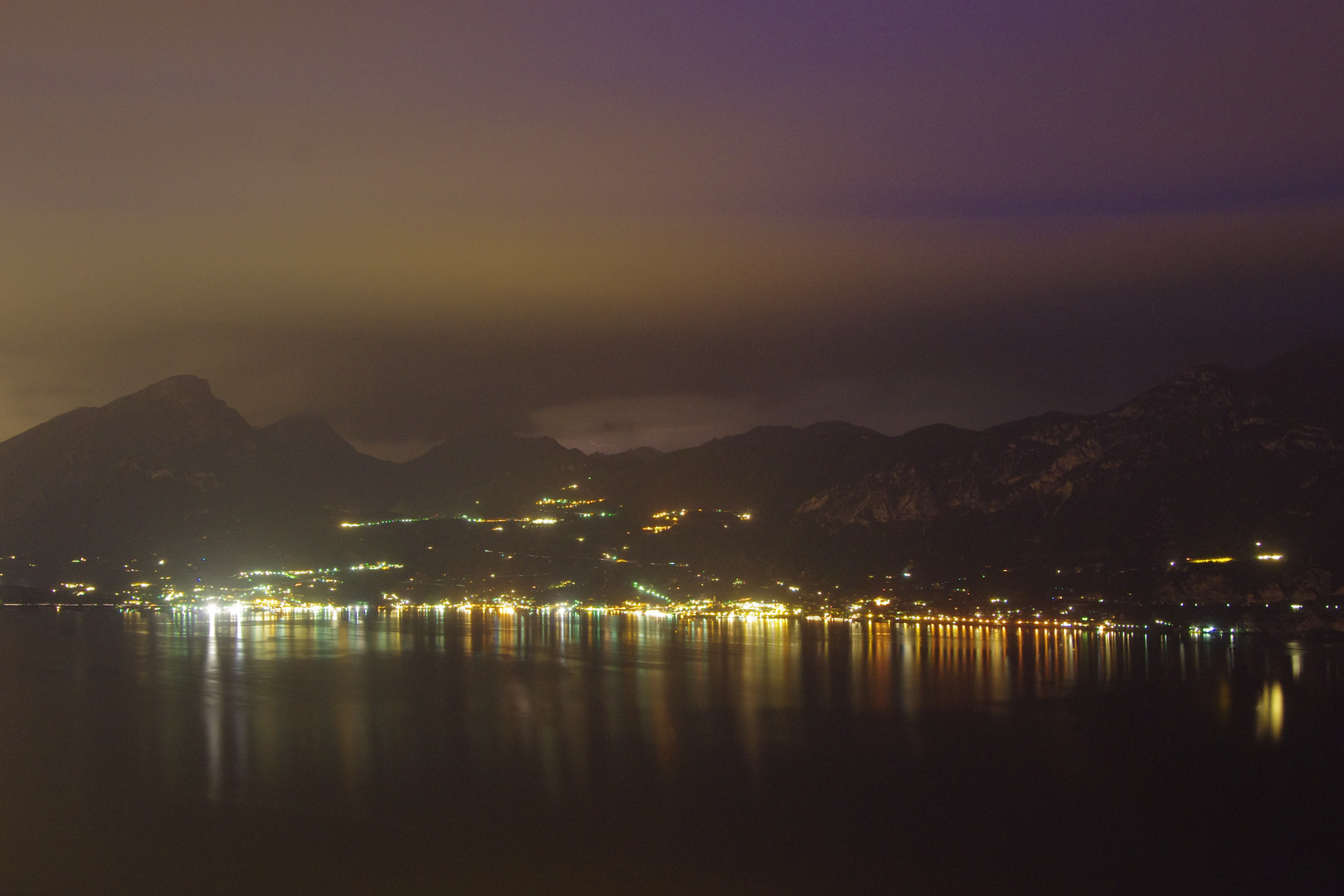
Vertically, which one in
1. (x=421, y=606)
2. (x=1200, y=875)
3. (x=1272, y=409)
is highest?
(x=1272, y=409)

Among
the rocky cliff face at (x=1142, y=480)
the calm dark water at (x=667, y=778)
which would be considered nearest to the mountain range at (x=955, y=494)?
the rocky cliff face at (x=1142, y=480)

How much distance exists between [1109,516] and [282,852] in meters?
101

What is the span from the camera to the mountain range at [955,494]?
96250mm

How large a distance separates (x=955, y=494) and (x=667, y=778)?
359 ft

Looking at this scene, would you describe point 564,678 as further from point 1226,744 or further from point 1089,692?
point 1226,744

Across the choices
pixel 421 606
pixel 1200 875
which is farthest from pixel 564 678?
pixel 421 606

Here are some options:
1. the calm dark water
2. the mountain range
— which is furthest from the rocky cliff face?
the calm dark water

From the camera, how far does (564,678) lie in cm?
4638

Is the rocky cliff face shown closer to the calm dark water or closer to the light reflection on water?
the light reflection on water

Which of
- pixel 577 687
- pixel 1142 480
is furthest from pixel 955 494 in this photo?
pixel 577 687

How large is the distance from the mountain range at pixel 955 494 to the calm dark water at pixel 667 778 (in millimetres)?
46905

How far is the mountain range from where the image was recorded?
96250 millimetres

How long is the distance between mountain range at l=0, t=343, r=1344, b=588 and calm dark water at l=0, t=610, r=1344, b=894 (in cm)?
4691

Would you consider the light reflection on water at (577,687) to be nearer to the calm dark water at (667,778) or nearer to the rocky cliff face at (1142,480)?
the calm dark water at (667,778)
